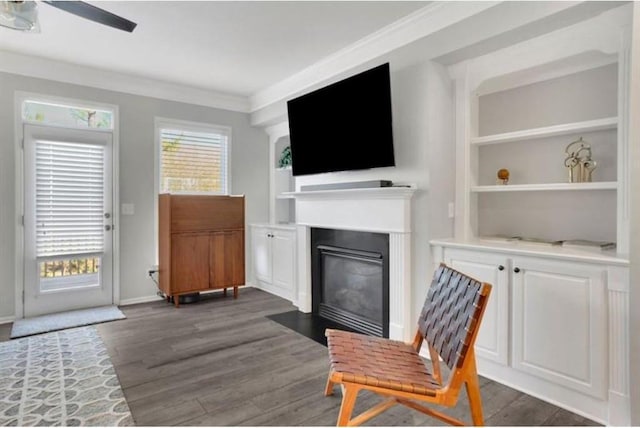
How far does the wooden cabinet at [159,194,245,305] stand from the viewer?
14.1ft

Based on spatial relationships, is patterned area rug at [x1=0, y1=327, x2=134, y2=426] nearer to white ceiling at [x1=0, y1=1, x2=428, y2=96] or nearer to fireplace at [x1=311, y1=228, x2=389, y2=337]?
fireplace at [x1=311, y1=228, x2=389, y2=337]

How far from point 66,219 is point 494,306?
165 inches

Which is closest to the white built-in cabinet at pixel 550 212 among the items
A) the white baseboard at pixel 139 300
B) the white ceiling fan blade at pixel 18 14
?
the white ceiling fan blade at pixel 18 14

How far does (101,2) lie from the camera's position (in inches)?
107

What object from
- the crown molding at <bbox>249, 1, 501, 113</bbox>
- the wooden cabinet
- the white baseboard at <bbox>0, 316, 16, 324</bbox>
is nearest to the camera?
the crown molding at <bbox>249, 1, 501, 113</bbox>

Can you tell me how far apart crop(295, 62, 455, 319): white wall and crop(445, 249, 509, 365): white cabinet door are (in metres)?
0.40

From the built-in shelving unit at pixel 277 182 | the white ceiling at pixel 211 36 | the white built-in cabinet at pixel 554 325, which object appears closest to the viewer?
the white built-in cabinet at pixel 554 325

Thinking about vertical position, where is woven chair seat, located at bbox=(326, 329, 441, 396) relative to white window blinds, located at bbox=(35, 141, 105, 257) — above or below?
below

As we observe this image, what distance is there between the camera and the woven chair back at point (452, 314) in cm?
157

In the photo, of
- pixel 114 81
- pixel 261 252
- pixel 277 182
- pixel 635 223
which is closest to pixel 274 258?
pixel 261 252

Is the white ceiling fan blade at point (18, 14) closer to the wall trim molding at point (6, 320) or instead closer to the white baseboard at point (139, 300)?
the wall trim molding at point (6, 320)

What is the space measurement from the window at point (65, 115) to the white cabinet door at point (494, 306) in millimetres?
4054

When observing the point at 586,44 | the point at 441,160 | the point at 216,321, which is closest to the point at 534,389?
the point at 441,160

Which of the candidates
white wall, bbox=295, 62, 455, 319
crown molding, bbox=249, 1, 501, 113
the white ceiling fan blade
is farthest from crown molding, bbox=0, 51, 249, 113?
white wall, bbox=295, 62, 455, 319
